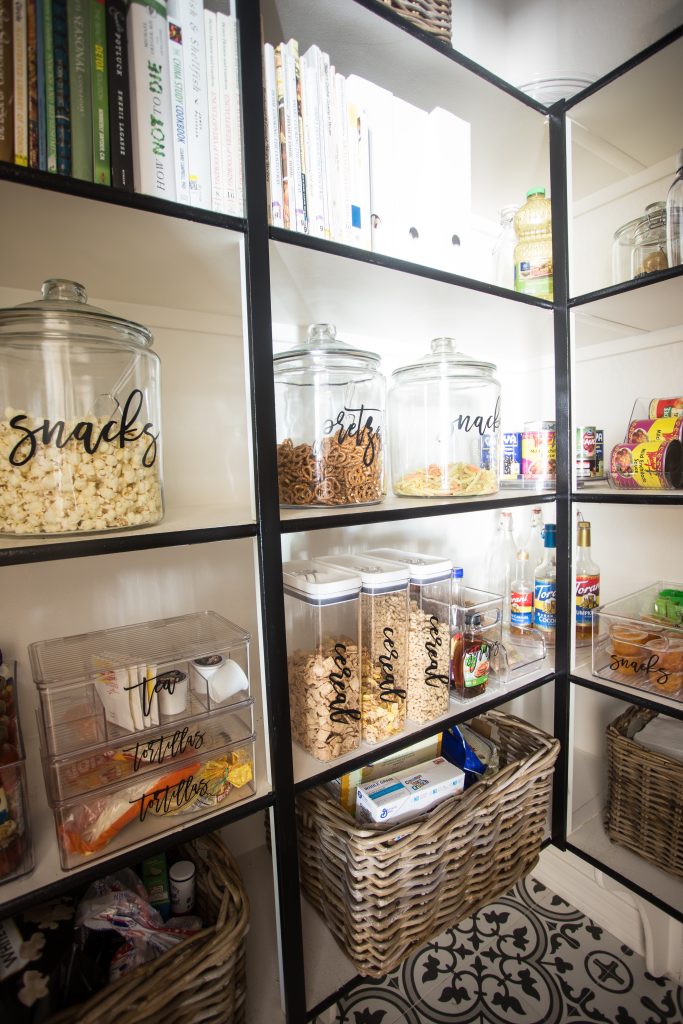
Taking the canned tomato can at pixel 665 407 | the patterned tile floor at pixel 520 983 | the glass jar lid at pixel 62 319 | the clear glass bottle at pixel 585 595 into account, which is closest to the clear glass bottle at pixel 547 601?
the clear glass bottle at pixel 585 595

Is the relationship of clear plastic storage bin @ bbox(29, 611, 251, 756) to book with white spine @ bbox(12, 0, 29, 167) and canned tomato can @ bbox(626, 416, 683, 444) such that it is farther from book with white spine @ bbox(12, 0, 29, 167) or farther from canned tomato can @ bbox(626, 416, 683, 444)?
canned tomato can @ bbox(626, 416, 683, 444)

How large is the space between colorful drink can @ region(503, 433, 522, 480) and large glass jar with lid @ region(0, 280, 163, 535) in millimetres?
941

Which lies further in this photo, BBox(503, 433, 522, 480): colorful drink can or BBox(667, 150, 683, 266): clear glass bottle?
BBox(503, 433, 522, 480): colorful drink can

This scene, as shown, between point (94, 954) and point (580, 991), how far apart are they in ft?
3.62

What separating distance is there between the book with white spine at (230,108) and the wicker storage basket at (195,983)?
44.0 inches

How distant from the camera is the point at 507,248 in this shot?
4.52 ft

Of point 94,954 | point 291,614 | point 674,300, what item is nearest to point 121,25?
point 291,614

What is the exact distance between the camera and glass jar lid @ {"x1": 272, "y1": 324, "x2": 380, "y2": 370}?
3.22 ft

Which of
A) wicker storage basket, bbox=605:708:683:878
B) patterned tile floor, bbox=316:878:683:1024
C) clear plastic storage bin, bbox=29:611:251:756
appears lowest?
patterned tile floor, bbox=316:878:683:1024

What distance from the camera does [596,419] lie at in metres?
1.54

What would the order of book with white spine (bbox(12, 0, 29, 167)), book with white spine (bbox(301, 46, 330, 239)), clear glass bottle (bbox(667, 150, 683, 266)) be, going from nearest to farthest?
book with white spine (bbox(12, 0, 29, 167)) → book with white spine (bbox(301, 46, 330, 239)) → clear glass bottle (bbox(667, 150, 683, 266))

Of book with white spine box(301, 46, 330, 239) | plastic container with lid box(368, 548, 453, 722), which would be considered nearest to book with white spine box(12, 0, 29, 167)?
book with white spine box(301, 46, 330, 239)

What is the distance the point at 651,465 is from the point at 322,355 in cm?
79

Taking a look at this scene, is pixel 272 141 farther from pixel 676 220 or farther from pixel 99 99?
pixel 676 220
